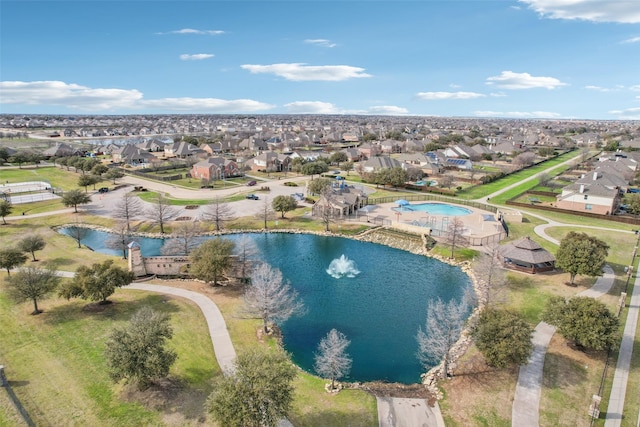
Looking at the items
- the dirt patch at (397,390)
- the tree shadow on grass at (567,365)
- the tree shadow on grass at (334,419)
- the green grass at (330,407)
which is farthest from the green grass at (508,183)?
the tree shadow on grass at (334,419)

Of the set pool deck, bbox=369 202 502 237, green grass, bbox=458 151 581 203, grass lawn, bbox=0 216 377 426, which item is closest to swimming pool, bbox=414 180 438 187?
green grass, bbox=458 151 581 203

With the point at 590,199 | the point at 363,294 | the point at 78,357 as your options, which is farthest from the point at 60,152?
the point at 590,199

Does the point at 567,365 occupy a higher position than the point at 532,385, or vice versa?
the point at 567,365

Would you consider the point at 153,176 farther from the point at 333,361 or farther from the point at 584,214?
the point at 584,214

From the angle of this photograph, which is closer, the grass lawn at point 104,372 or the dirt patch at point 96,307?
the grass lawn at point 104,372

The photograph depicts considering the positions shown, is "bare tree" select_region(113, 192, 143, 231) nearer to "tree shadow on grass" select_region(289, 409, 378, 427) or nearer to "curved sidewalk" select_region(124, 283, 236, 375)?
"curved sidewalk" select_region(124, 283, 236, 375)

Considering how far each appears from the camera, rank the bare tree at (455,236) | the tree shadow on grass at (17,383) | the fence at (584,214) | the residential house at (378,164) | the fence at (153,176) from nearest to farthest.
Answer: the tree shadow on grass at (17,383)
the bare tree at (455,236)
the fence at (584,214)
the fence at (153,176)
the residential house at (378,164)

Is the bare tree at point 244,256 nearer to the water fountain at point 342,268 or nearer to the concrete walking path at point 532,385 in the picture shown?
the water fountain at point 342,268
